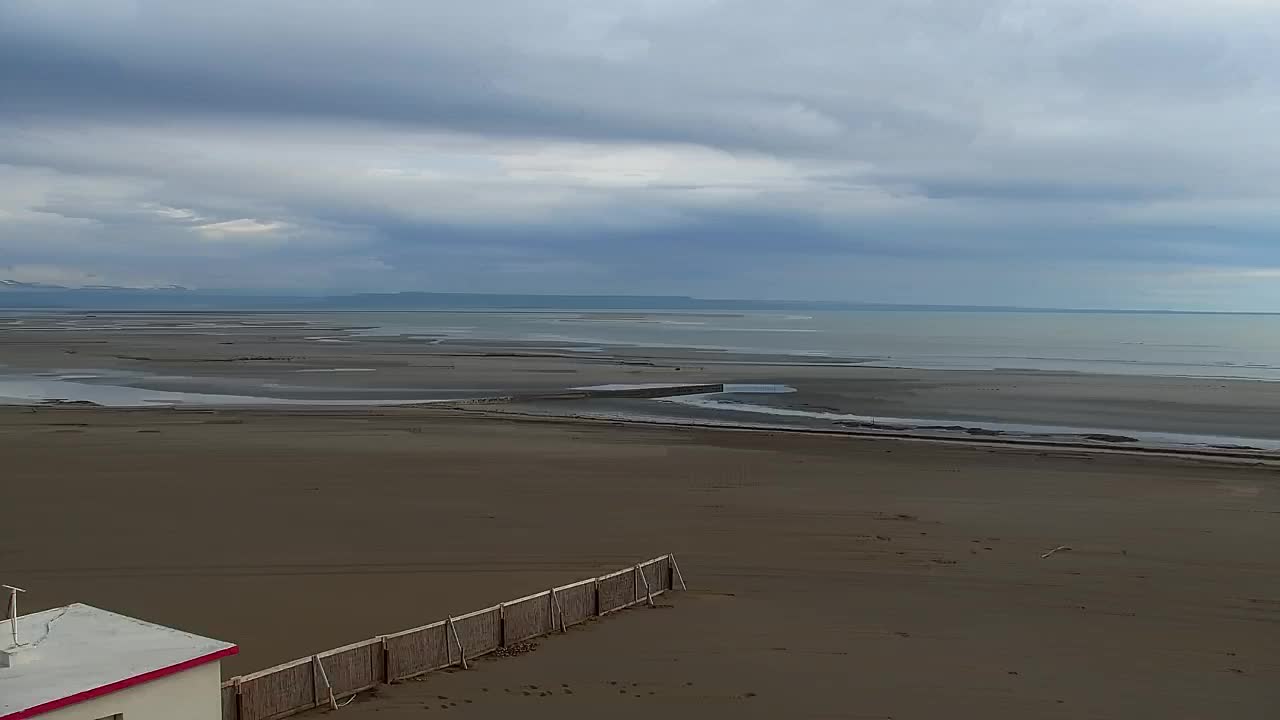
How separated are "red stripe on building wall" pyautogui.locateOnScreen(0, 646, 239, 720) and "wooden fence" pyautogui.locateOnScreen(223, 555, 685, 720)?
2.22 meters

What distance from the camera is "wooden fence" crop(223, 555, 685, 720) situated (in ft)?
37.2

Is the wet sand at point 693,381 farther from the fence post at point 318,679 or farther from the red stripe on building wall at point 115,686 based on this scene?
the red stripe on building wall at point 115,686

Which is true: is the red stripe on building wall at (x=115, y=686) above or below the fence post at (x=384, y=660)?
above

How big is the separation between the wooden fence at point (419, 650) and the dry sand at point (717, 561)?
0.32m

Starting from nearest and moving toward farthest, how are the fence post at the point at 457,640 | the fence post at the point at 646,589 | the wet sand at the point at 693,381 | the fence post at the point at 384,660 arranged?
the fence post at the point at 384,660 < the fence post at the point at 457,640 < the fence post at the point at 646,589 < the wet sand at the point at 693,381

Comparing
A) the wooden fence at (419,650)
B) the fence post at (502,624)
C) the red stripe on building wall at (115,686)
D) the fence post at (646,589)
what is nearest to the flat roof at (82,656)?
the red stripe on building wall at (115,686)

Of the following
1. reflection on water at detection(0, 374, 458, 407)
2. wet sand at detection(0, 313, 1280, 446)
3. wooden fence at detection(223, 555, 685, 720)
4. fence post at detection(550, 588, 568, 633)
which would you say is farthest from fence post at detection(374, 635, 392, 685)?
reflection on water at detection(0, 374, 458, 407)

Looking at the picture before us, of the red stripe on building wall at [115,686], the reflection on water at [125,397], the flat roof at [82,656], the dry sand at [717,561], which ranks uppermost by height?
the flat roof at [82,656]

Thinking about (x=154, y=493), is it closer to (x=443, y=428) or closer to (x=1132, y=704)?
(x=443, y=428)

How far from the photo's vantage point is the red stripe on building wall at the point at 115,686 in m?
7.61

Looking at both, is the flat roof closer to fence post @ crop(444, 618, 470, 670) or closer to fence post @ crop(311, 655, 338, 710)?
fence post @ crop(311, 655, 338, 710)

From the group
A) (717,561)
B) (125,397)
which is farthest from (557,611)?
(125,397)

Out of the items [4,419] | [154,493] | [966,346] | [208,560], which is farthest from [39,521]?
[966,346]

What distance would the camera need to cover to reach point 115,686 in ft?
26.6
